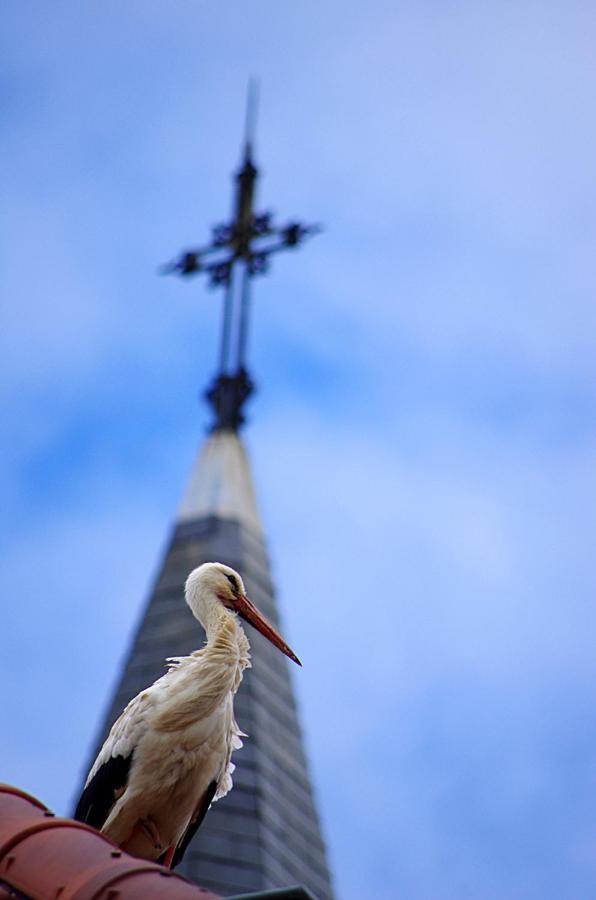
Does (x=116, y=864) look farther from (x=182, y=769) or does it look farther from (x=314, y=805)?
(x=314, y=805)

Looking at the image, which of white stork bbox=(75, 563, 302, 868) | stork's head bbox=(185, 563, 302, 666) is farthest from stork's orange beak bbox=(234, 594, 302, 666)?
white stork bbox=(75, 563, 302, 868)

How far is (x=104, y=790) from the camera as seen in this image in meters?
9.82

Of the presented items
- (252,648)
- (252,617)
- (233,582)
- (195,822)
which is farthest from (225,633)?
(252,648)

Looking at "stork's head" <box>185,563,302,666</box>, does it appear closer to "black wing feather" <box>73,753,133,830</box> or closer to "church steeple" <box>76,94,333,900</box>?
"black wing feather" <box>73,753,133,830</box>

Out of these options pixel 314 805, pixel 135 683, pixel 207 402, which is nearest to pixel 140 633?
pixel 135 683

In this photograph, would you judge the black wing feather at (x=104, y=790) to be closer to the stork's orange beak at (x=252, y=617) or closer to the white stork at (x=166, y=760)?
the white stork at (x=166, y=760)

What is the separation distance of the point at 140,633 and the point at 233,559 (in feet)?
6.87

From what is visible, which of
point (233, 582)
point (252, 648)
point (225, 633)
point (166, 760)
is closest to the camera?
point (166, 760)

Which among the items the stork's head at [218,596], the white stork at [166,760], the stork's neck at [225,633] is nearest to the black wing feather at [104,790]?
the white stork at [166,760]

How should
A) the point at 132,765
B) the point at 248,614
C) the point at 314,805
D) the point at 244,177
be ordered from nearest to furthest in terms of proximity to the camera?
the point at 132,765 < the point at 248,614 < the point at 314,805 < the point at 244,177

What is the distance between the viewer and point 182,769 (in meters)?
9.78

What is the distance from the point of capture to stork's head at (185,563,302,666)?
10883 mm

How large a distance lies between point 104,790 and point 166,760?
383 millimetres

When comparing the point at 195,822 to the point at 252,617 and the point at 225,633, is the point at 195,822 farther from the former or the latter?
the point at 252,617
